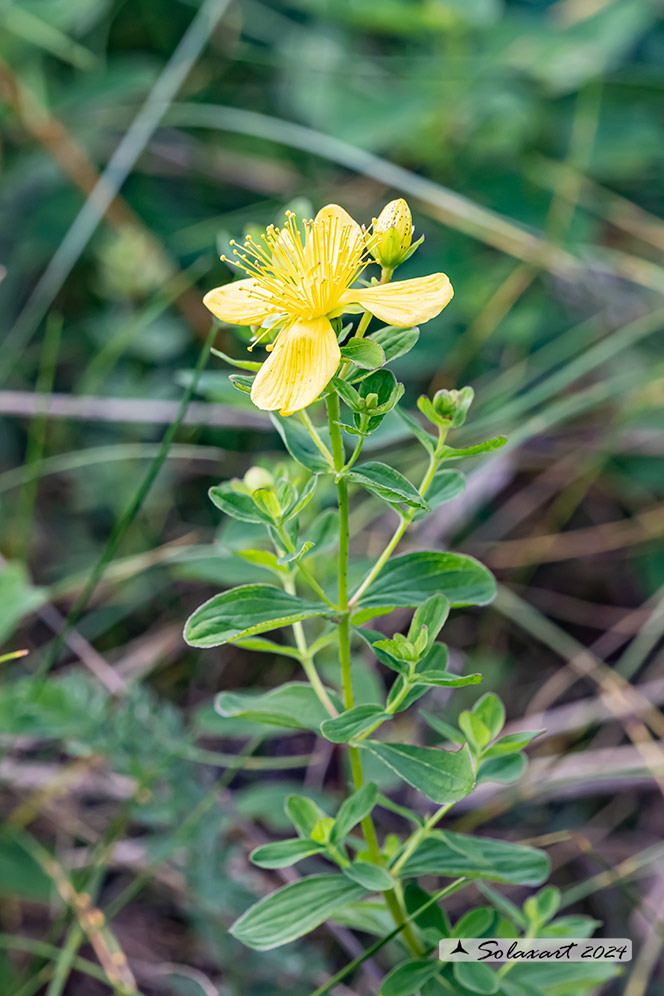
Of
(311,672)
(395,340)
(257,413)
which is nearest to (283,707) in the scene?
(311,672)

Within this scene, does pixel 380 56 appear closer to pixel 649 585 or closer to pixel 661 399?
pixel 661 399

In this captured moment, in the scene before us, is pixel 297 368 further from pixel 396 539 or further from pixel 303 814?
pixel 303 814

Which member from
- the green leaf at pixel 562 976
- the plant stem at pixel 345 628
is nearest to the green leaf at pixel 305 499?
the plant stem at pixel 345 628

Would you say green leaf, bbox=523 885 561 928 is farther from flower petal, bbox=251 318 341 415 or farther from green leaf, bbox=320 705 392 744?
flower petal, bbox=251 318 341 415

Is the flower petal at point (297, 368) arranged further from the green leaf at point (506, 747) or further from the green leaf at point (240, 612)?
the green leaf at point (506, 747)

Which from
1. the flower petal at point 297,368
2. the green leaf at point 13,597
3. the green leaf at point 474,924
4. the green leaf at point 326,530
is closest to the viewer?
the flower petal at point 297,368

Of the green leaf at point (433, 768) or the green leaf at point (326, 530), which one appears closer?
the green leaf at point (433, 768)
